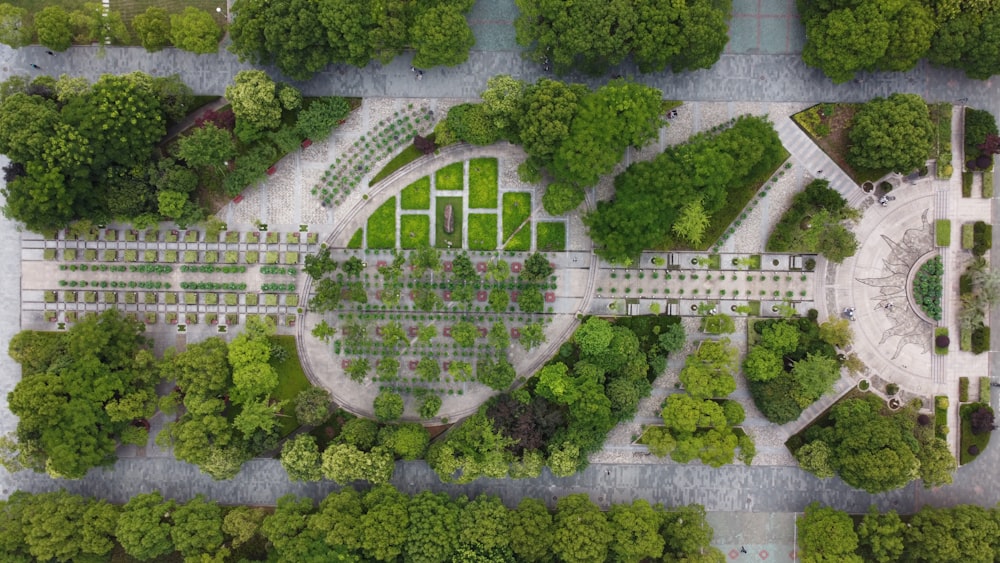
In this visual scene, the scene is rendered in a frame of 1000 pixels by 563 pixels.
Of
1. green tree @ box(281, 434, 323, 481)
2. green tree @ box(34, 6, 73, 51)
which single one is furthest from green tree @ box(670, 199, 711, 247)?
green tree @ box(34, 6, 73, 51)

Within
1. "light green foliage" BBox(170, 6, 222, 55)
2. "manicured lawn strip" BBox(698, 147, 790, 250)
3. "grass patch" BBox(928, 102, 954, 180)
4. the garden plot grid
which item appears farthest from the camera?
the garden plot grid

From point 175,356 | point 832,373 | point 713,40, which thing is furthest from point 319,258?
point 832,373

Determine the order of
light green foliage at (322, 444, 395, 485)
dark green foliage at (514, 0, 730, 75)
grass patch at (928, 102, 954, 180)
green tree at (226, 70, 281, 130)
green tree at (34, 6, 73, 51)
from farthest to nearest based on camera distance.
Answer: grass patch at (928, 102, 954, 180) → green tree at (34, 6, 73, 51) → green tree at (226, 70, 281, 130) → light green foliage at (322, 444, 395, 485) → dark green foliage at (514, 0, 730, 75)

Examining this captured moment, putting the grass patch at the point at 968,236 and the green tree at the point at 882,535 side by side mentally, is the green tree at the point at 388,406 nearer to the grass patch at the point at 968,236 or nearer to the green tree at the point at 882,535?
the green tree at the point at 882,535

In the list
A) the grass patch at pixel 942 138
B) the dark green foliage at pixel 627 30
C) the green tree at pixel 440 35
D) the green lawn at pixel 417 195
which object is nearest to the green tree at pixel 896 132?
the grass patch at pixel 942 138

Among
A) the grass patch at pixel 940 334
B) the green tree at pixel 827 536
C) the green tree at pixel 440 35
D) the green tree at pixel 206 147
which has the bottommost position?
the green tree at pixel 827 536

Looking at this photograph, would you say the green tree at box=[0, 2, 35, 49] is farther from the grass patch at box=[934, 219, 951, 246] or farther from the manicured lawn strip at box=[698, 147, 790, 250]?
the grass patch at box=[934, 219, 951, 246]

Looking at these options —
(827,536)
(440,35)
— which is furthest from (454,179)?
(827,536)
